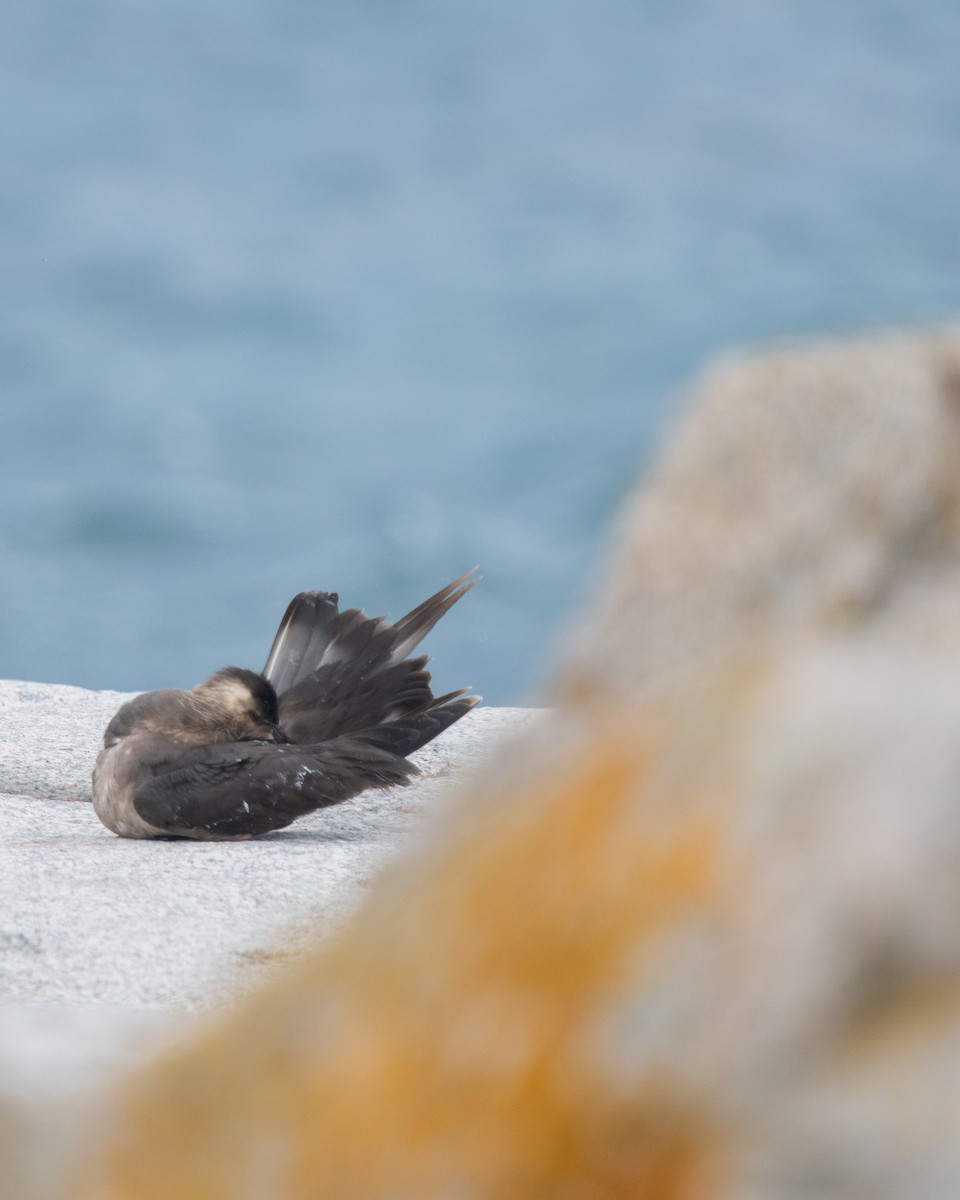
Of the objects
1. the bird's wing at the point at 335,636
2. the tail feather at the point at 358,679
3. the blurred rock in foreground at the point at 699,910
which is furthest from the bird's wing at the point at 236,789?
the blurred rock in foreground at the point at 699,910

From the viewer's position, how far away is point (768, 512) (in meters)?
1.34

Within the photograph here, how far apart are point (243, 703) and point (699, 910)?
3.26 metres

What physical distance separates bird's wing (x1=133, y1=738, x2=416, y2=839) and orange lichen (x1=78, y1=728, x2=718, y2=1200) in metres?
2.56

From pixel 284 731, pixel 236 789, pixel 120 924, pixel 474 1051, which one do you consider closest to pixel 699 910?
pixel 474 1051

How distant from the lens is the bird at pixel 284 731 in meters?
3.84

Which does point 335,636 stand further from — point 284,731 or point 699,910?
point 699,910

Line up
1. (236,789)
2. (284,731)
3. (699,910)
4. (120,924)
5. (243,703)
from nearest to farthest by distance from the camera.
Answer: (699,910)
(120,924)
(236,789)
(243,703)
(284,731)

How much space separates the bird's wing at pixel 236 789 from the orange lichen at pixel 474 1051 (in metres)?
2.56

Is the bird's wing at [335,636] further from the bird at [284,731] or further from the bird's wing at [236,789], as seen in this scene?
the bird's wing at [236,789]

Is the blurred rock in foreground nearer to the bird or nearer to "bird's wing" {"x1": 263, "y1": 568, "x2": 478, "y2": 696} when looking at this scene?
the bird

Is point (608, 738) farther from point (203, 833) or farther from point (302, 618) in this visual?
point (302, 618)

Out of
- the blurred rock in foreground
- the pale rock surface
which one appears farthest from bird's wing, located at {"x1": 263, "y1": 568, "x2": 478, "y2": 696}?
the blurred rock in foreground

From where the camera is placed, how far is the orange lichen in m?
1.02

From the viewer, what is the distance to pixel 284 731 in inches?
170
